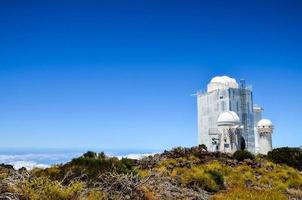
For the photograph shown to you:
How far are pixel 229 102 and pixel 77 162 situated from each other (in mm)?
48002

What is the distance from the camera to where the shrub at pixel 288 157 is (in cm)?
3167

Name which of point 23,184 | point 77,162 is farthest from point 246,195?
point 77,162

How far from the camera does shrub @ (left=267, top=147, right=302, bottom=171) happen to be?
104ft

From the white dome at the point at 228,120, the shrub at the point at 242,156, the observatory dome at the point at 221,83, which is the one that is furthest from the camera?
the observatory dome at the point at 221,83

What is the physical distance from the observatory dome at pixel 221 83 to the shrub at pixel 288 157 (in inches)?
1229

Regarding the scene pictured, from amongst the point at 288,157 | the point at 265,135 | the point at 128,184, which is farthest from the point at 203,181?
the point at 265,135

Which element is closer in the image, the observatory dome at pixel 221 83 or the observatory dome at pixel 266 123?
the observatory dome at pixel 266 123

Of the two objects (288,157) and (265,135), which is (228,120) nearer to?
(265,135)

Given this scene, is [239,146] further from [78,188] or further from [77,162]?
[78,188]

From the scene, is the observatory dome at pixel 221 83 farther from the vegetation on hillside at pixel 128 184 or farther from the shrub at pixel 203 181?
the shrub at pixel 203 181

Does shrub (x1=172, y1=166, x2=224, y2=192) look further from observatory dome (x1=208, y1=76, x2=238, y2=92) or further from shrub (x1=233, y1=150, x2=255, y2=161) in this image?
observatory dome (x1=208, y1=76, x2=238, y2=92)

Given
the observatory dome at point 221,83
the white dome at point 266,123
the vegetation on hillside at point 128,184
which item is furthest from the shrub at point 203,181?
the observatory dome at point 221,83

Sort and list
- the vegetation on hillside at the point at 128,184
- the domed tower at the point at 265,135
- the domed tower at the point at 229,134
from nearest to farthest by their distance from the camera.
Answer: the vegetation on hillside at the point at 128,184 → the domed tower at the point at 229,134 → the domed tower at the point at 265,135

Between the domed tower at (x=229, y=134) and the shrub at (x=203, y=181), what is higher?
the domed tower at (x=229, y=134)
